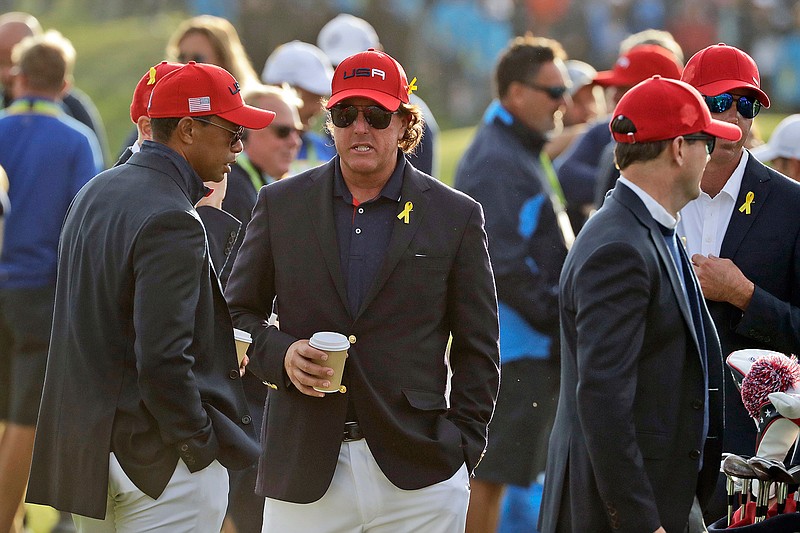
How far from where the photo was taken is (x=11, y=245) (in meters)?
7.32

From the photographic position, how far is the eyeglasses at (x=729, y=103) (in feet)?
17.1

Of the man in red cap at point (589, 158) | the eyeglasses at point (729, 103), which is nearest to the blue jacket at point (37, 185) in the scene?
the man in red cap at point (589, 158)

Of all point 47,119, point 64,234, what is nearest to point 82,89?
point 47,119

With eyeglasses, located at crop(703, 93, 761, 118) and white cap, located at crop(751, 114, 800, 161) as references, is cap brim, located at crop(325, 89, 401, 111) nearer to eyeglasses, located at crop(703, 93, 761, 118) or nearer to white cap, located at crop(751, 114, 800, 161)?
eyeglasses, located at crop(703, 93, 761, 118)

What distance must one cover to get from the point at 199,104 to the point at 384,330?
1007 mm

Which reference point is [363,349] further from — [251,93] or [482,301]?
[251,93]

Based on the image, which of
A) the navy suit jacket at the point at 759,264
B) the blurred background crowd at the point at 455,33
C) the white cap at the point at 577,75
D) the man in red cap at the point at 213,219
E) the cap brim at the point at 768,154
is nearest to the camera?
the navy suit jacket at the point at 759,264

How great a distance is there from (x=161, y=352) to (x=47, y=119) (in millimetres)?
3685

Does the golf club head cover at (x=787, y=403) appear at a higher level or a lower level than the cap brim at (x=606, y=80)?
lower

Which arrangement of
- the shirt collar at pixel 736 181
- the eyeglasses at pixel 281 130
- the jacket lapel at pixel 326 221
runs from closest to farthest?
1. the jacket lapel at pixel 326 221
2. the shirt collar at pixel 736 181
3. the eyeglasses at pixel 281 130

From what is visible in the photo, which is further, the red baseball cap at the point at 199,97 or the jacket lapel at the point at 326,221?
the red baseball cap at the point at 199,97

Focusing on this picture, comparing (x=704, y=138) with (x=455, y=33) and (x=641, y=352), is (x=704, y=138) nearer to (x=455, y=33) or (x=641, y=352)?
(x=641, y=352)

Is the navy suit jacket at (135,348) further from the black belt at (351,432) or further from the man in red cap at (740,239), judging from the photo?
the man in red cap at (740,239)

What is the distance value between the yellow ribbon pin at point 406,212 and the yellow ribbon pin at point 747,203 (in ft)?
4.76
